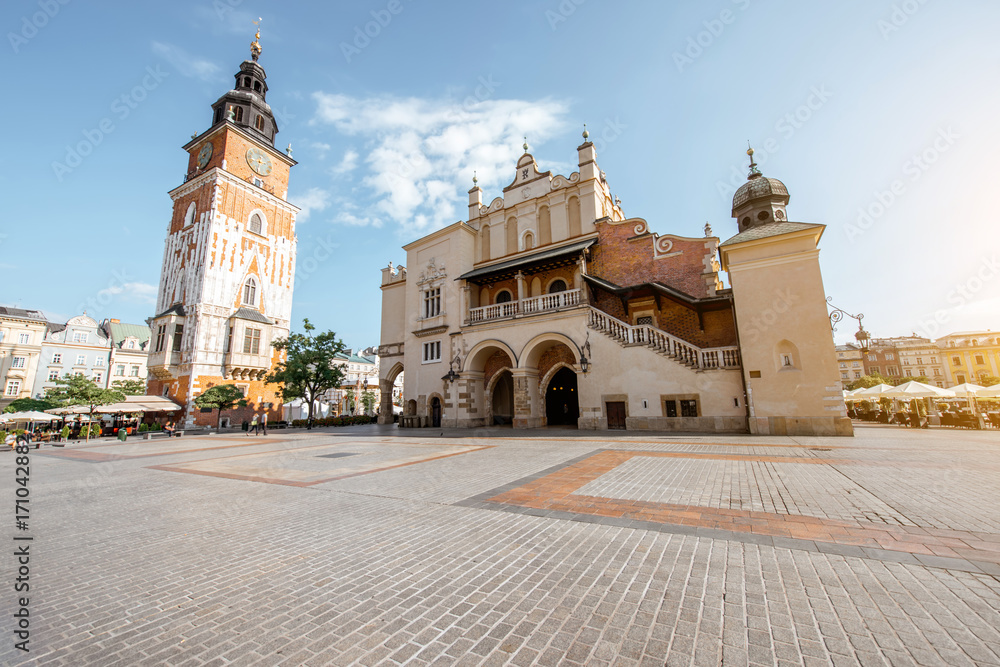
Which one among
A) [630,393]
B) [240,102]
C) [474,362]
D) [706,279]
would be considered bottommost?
[630,393]

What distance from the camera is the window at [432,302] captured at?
87.1 ft

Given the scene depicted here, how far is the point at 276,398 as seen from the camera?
3622cm

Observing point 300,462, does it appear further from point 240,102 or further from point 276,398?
point 240,102

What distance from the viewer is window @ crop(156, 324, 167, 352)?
32487mm

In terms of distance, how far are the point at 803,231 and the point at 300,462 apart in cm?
1919

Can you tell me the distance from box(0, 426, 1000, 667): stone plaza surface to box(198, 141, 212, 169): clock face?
130 feet

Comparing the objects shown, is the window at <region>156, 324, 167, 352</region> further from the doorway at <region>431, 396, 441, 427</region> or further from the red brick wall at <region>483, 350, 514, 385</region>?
the red brick wall at <region>483, 350, 514, 385</region>

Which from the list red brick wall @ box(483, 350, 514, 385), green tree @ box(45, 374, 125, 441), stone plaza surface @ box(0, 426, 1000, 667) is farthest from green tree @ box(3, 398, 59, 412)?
stone plaza surface @ box(0, 426, 1000, 667)

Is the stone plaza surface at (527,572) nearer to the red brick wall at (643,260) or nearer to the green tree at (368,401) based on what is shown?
the red brick wall at (643,260)

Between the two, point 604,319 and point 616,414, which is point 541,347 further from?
point 616,414

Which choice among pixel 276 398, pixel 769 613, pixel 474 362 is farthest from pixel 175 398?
pixel 769 613

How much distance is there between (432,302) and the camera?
2692cm

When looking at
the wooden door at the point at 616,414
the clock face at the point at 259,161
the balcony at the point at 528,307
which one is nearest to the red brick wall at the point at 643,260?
the balcony at the point at 528,307

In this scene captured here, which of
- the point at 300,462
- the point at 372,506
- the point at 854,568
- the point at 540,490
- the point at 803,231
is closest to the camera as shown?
the point at 854,568
